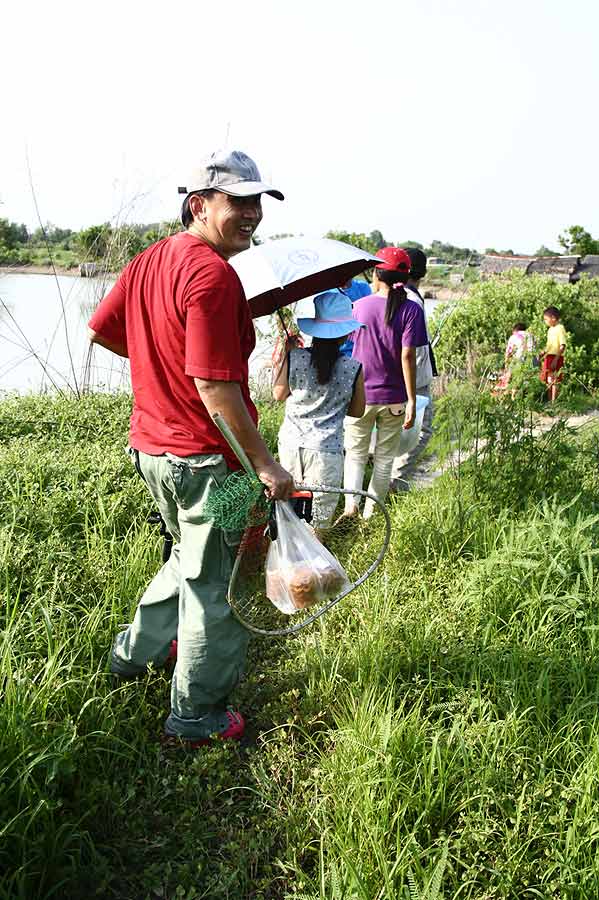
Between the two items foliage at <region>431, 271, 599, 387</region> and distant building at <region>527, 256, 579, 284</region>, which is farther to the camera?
distant building at <region>527, 256, 579, 284</region>

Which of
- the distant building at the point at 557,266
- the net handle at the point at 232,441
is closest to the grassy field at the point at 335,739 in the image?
the net handle at the point at 232,441

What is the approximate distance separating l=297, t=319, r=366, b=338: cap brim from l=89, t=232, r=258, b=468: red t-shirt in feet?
3.84

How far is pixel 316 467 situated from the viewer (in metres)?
3.64

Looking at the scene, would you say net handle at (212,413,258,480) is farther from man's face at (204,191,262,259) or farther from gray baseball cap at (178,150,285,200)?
gray baseball cap at (178,150,285,200)

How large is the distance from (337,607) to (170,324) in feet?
5.08

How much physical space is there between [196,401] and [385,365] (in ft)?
7.35

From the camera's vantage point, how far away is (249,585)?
254 centimetres

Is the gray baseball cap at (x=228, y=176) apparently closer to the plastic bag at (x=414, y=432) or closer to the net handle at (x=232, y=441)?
the net handle at (x=232, y=441)

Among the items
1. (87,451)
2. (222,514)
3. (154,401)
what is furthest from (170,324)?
(87,451)

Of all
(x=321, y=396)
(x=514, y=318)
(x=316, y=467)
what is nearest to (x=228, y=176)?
(x=321, y=396)

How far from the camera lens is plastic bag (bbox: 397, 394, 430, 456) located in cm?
462

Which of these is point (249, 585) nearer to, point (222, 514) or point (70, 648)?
point (222, 514)

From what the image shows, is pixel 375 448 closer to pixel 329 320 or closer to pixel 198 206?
pixel 329 320

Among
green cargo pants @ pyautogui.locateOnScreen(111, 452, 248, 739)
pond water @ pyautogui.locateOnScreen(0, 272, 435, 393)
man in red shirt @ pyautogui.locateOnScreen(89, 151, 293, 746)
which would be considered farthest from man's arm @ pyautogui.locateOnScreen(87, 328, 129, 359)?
pond water @ pyautogui.locateOnScreen(0, 272, 435, 393)
